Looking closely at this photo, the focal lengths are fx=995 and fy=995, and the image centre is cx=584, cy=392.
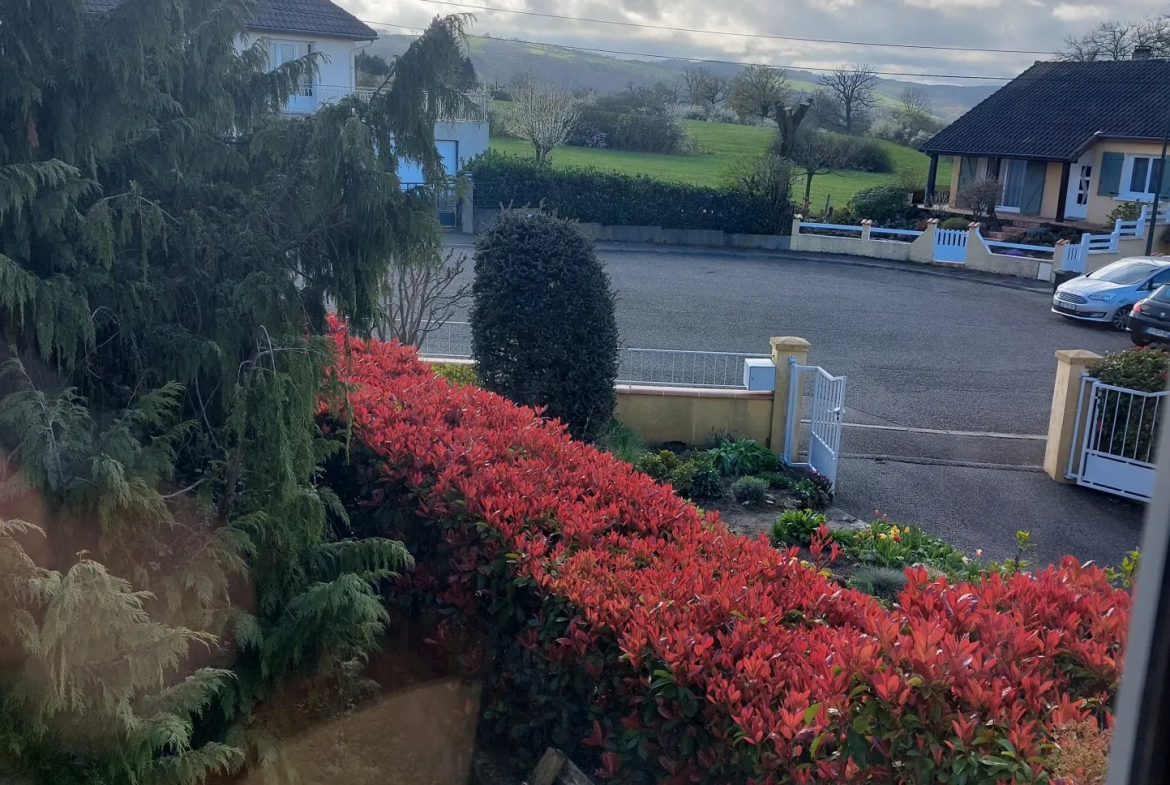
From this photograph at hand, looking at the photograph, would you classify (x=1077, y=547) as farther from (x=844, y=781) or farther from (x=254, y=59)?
(x=254, y=59)

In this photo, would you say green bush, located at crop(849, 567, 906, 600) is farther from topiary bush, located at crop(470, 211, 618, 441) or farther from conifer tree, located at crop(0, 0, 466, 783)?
topiary bush, located at crop(470, 211, 618, 441)

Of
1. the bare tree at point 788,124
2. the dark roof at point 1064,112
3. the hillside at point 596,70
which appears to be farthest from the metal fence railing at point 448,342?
the hillside at point 596,70

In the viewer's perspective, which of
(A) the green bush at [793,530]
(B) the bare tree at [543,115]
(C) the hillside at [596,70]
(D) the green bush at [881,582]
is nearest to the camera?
(D) the green bush at [881,582]

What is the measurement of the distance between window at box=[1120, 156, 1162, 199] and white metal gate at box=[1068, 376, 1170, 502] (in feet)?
79.6

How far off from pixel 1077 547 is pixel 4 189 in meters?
7.80

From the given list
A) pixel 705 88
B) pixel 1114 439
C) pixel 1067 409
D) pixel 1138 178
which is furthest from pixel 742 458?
pixel 705 88

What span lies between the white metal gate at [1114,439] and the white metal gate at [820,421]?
7.98ft

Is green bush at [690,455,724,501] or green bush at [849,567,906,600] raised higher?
green bush at [849,567,906,600]

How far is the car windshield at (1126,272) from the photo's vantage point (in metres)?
19.7

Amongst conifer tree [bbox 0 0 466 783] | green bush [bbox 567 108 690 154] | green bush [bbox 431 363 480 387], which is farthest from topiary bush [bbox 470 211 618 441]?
green bush [bbox 567 108 690 154]

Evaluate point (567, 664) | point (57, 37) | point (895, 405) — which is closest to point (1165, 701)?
point (567, 664)

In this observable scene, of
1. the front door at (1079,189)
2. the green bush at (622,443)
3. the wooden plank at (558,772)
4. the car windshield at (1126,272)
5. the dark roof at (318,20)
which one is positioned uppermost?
the dark roof at (318,20)

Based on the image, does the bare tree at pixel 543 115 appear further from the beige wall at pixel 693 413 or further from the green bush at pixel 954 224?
the beige wall at pixel 693 413

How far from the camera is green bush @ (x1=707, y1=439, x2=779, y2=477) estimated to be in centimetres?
886
